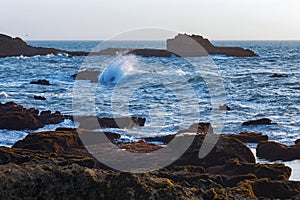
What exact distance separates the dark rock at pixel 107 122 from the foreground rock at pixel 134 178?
15.7ft

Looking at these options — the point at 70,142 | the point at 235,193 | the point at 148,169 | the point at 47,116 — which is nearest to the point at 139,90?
the point at 47,116

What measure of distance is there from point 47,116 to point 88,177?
13.3 m

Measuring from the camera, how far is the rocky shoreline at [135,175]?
4.05 m

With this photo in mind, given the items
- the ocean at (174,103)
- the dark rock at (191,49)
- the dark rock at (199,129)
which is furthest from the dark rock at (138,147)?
the dark rock at (191,49)

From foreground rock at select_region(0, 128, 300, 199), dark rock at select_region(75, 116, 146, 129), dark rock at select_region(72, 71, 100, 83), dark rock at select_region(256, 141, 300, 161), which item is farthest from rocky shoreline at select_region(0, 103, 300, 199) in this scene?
dark rock at select_region(72, 71, 100, 83)

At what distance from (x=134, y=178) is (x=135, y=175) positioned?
0.08m

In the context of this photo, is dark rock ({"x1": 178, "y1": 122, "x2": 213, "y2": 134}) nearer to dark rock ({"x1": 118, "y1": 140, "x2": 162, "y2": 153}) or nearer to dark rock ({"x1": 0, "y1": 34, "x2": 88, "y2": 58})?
dark rock ({"x1": 118, "y1": 140, "x2": 162, "y2": 153})

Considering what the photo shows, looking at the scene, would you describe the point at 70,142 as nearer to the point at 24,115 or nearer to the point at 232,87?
the point at 24,115

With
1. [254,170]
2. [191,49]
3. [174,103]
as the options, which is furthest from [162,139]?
[191,49]

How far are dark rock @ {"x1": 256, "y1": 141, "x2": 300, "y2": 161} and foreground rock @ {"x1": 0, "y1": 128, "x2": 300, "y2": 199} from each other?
186 cm

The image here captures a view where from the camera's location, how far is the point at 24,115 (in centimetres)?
1581

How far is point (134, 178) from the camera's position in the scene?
413 cm

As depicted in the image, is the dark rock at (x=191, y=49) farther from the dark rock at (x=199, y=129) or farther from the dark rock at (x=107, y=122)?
the dark rock at (x=199, y=129)

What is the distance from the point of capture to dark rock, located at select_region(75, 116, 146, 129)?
15539mm
